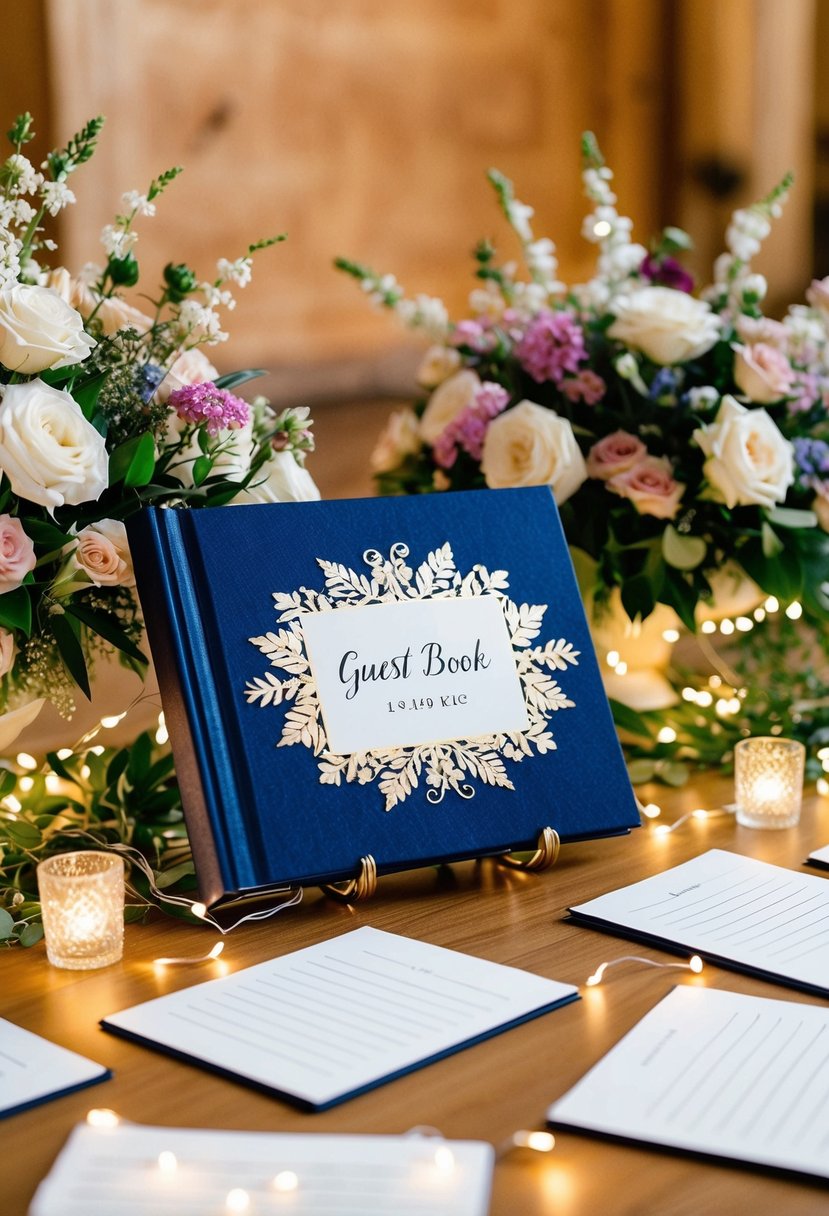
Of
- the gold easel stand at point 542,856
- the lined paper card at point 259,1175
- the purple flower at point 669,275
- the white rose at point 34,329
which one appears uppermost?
the purple flower at point 669,275

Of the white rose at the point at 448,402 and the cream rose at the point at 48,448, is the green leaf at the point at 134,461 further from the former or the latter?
the white rose at the point at 448,402

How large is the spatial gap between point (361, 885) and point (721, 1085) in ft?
1.11

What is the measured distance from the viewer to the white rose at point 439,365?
5.14ft

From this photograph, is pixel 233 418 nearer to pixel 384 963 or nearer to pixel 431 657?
pixel 431 657

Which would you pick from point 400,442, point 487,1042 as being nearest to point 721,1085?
point 487,1042

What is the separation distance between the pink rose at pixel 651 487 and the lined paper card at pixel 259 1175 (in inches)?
31.5

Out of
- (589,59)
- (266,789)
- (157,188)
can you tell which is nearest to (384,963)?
(266,789)

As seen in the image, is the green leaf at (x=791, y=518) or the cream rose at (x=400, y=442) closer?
the green leaf at (x=791, y=518)

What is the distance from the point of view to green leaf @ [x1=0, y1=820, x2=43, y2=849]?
110cm

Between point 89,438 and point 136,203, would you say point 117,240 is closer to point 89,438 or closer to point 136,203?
point 136,203

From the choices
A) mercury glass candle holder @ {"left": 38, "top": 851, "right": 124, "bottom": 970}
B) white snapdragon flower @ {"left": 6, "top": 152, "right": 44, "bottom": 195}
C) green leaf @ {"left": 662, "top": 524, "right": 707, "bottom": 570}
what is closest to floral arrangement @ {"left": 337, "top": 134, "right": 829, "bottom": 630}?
green leaf @ {"left": 662, "top": 524, "right": 707, "bottom": 570}

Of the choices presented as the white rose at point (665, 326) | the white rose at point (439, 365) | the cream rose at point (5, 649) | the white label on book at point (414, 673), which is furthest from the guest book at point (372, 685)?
the white rose at point (439, 365)

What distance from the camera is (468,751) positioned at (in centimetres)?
109

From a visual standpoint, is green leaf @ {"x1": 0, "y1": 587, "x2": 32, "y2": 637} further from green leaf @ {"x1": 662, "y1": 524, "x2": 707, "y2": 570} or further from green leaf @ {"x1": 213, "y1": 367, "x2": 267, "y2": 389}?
green leaf @ {"x1": 662, "y1": 524, "x2": 707, "y2": 570}
